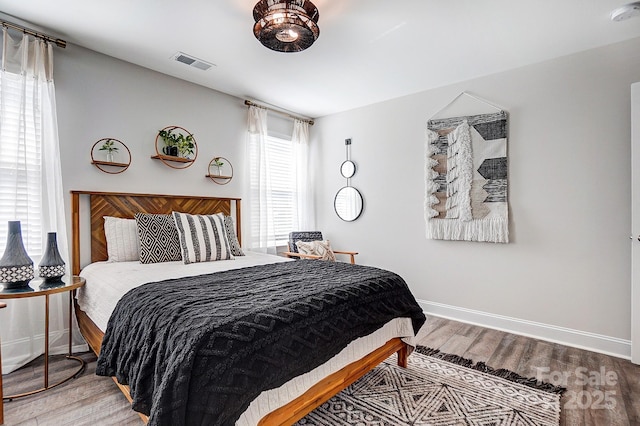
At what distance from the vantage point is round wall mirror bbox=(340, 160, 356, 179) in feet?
14.7

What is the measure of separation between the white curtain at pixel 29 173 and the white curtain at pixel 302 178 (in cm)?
278

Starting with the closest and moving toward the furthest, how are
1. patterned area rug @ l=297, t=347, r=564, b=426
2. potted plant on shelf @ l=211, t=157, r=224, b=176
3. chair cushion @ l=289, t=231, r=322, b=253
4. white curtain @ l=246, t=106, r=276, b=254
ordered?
1. patterned area rug @ l=297, t=347, r=564, b=426
2. potted plant on shelf @ l=211, t=157, r=224, b=176
3. white curtain @ l=246, t=106, r=276, b=254
4. chair cushion @ l=289, t=231, r=322, b=253

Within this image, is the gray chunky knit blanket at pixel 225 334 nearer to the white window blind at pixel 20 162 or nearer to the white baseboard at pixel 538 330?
the white window blind at pixel 20 162

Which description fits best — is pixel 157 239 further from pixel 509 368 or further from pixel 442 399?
pixel 509 368

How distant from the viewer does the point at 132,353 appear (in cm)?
149

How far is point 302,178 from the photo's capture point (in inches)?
189

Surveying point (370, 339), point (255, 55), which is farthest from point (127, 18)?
point (370, 339)

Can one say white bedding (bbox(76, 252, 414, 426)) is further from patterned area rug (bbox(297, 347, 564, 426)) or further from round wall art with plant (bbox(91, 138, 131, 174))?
round wall art with plant (bbox(91, 138, 131, 174))

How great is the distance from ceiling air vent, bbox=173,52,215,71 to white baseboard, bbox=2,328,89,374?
8.51 ft

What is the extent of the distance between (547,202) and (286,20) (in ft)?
9.26

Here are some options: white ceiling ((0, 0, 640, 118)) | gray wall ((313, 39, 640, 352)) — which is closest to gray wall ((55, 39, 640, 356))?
gray wall ((313, 39, 640, 352))

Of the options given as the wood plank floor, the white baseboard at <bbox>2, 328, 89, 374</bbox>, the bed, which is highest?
the bed

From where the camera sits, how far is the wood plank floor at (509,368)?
1.83 m

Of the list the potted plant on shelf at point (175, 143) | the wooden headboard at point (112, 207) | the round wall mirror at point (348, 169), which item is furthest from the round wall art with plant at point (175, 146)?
the round wall mirror at point (348, 169)
